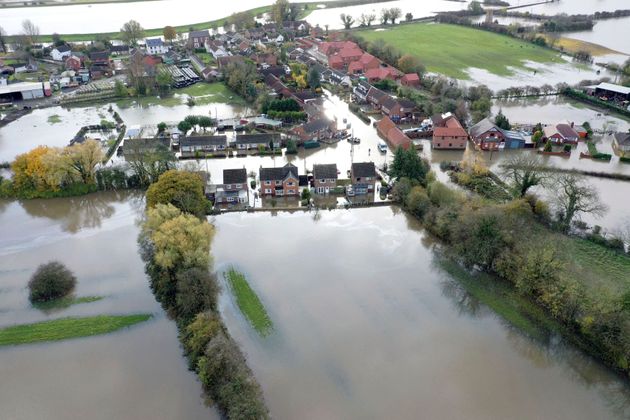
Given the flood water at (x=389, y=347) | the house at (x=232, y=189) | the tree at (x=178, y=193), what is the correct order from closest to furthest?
1. the flood water at (x=389, y=347)
2. the tree at (x=178, y=193)
3. the house at (x=232, y=189)

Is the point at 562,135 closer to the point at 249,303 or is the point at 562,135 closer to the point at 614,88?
the point at 614,88

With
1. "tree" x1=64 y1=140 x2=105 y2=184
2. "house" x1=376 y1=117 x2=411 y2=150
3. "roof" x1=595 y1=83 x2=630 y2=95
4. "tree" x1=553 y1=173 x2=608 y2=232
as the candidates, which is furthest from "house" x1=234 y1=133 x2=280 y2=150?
"roof" x1=595 y1=83 x2=630 y2=95

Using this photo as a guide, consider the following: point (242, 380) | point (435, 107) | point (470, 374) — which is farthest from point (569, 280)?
point (435, 107)

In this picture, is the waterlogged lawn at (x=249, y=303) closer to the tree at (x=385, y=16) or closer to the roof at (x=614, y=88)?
the roof at (x=614, y=88)

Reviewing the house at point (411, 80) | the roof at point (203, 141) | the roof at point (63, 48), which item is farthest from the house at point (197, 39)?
the roof at point (203, 141)

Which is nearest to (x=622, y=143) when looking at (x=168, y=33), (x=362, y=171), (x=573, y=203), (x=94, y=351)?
(x=573, y=203)
